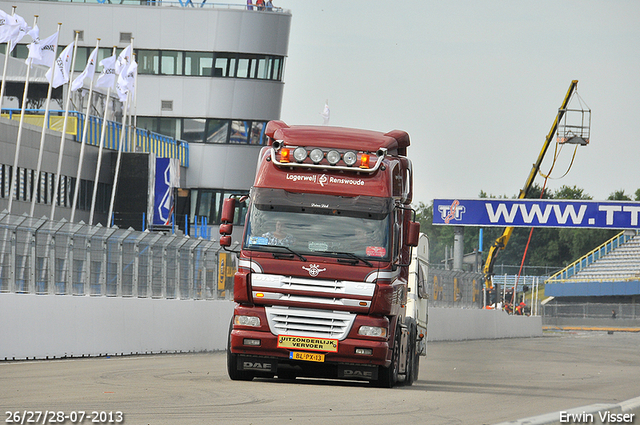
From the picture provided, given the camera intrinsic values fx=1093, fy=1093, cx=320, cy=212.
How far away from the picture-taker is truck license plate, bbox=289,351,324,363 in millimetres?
14633

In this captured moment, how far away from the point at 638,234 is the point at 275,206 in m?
73.3

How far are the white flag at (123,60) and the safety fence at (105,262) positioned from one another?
21373 millimetres

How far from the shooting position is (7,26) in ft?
131

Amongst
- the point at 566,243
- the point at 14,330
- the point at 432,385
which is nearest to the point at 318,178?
the point at 432,385

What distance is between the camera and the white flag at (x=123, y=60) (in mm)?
48219

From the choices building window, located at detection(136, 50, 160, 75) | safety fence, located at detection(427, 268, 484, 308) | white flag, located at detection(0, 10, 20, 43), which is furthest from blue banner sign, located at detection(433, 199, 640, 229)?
white flag, located at detection(0, 10, 20, 43)

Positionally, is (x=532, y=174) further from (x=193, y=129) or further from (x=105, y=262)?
(x=105, y=262)

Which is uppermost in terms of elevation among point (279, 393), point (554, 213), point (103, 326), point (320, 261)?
point (554, 213)

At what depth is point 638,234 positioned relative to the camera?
275 ft

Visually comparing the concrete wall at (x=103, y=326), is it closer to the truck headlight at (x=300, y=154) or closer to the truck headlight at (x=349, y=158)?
the truck headlight at (x=300, y=154)

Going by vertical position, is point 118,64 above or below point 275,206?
above

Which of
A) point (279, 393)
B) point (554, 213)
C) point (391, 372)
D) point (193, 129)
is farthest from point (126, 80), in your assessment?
point (279, 393)

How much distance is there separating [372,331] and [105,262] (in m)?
9.50

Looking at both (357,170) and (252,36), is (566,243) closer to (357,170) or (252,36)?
(252,36)
